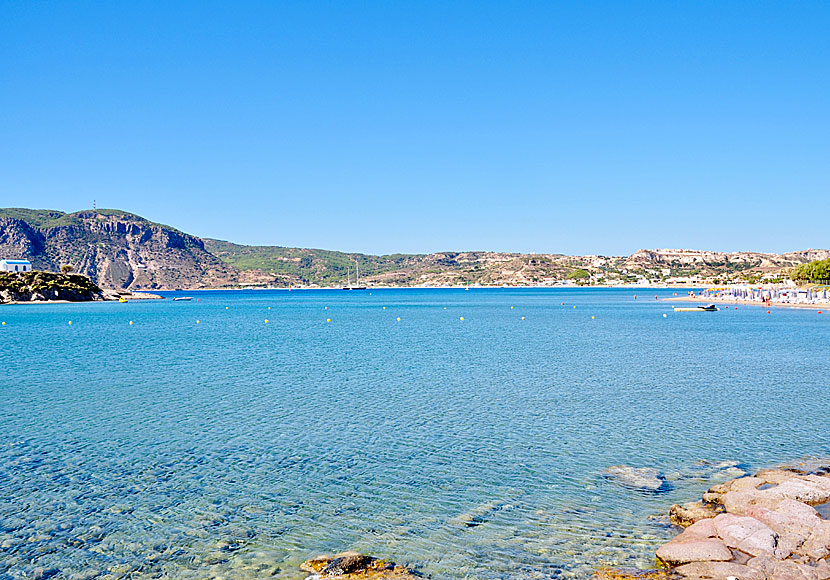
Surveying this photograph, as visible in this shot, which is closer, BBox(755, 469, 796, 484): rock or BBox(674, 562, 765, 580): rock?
BBox(674, 562, 765, 580): rock

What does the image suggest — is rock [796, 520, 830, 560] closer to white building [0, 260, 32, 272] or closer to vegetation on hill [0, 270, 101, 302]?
vegetation on hill [0, 270, 101, 302]

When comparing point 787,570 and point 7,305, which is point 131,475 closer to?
point 787,570

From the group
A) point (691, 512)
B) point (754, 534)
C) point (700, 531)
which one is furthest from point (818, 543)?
point (691, 512)

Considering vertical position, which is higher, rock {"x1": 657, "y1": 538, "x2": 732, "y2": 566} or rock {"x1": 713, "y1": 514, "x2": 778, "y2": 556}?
rock {"x1": 713, "y1": 514, "x2": 778, "y2": 556}

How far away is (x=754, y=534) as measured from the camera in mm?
9570

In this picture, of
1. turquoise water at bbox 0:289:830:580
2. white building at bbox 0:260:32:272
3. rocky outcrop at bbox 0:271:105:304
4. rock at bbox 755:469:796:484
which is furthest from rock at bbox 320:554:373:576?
white building at bbox 0:260:32:272

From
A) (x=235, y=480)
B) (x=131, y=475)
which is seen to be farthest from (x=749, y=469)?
(x=131, y=475)

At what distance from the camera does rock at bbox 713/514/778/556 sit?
923cm

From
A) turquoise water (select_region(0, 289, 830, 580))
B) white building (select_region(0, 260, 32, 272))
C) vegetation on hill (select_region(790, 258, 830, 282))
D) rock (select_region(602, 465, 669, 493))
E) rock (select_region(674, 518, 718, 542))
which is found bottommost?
turquoise water (select_region(0, 289, 830, 580))

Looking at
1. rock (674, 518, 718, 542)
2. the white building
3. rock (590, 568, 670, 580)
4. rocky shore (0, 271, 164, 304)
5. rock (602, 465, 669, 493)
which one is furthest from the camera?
the white building

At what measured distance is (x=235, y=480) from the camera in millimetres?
13500

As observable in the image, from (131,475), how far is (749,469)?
531 inches

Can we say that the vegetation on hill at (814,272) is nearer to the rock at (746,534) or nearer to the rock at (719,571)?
the rock at (746,534)

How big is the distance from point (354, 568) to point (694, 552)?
16.1ft
